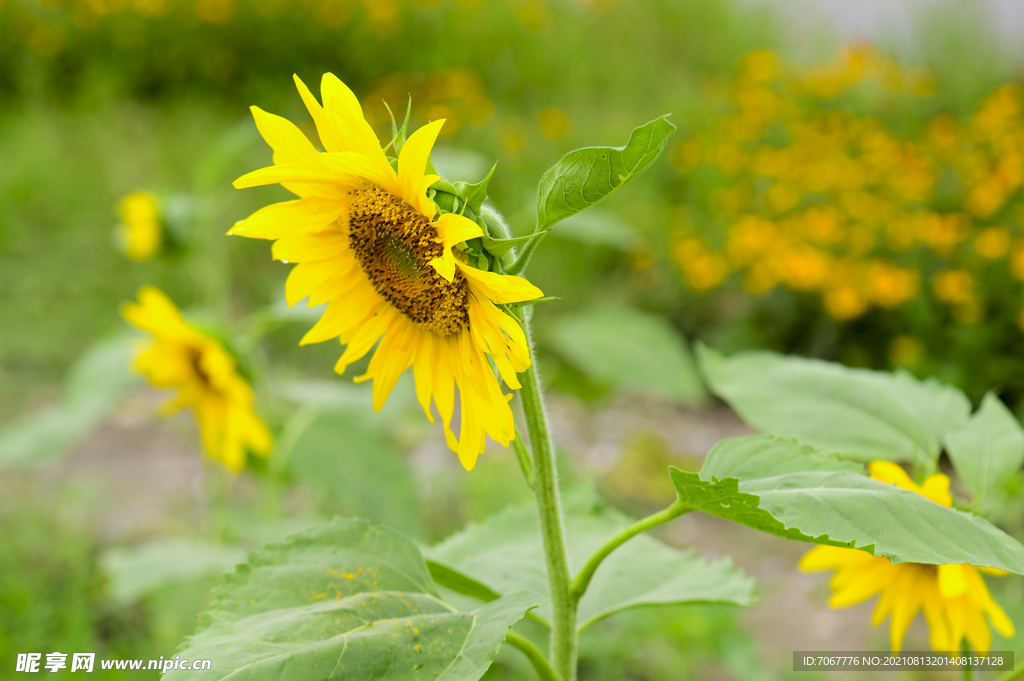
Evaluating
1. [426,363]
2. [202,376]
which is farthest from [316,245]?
[202,376]

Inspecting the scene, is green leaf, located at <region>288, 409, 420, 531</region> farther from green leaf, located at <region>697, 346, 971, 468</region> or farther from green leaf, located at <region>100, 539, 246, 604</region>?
green leaf, located at <region>697, 346, 971, 468</region>

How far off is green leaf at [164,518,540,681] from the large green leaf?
0.18 ft

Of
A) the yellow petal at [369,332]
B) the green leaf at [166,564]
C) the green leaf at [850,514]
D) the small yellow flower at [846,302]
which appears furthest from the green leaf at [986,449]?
the small yellow flower at [846,302]

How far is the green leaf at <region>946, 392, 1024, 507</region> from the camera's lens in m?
0.67

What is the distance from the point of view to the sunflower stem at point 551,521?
57 centimetres

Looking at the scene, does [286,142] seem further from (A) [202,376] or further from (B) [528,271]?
(B) [528,271]

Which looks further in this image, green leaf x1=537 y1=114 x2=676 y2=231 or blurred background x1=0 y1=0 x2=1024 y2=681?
blurred background x1=0 y1=0 x2=1024 y2=681

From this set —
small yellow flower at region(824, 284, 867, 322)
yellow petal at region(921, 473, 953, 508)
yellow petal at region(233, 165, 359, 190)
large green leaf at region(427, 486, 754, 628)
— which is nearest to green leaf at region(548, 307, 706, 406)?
small yellow flower at region(824, 284, 867, 322)

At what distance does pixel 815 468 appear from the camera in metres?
0.57

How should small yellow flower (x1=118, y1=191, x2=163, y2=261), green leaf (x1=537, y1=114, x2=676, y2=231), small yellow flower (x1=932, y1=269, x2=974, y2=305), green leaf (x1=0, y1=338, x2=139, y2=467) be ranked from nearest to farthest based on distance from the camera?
1. green leaf (x1=537, y1=114, x2=676, y2=231)
2. green leaf (x1=0, y1=338, x2=139, y2=467)
3. small yellow flower (x1=118, y1=191, x2=163, y2=261)
4. small yellow flower (x1=932, y1=269, x2=974, y2=305)

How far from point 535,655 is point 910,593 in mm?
357

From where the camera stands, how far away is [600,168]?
1.61 ft

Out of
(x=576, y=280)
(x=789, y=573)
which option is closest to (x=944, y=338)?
(x=789, y=573)

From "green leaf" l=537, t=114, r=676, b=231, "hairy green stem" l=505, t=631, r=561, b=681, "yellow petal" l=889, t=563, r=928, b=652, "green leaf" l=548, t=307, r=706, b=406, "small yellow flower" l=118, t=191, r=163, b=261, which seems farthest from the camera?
"green leaf" l=548, t=307, r=706, b=406
